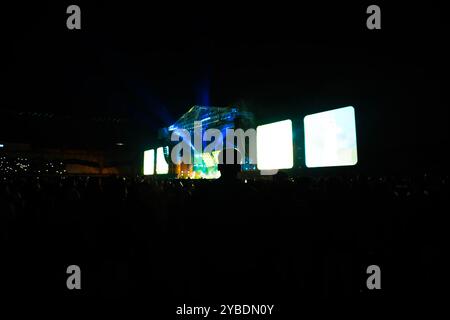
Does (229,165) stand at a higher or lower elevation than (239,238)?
higher

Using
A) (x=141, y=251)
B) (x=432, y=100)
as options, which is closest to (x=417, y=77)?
(x=432, y=100)

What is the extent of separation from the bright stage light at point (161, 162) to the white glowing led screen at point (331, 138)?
7.57 m

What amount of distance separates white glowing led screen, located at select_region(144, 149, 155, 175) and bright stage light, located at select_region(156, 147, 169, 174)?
0.43 metres

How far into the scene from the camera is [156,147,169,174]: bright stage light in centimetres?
1245

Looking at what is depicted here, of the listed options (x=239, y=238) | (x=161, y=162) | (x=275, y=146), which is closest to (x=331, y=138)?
(x=275, y=146)

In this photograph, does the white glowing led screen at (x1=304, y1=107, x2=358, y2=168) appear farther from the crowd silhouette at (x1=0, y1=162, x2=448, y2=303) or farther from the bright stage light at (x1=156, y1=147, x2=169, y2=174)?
the bright stage light at (x1=156, y1=147, x2=169, y2=174)

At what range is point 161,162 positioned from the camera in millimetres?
13039

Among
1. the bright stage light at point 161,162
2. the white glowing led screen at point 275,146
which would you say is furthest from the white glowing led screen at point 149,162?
the white glowing led screen at point 275,146

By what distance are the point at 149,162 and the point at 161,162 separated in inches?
59.4

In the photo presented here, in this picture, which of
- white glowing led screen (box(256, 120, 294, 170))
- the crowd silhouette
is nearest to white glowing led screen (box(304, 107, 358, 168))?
white glowing led screen (box(256, 120, 294, 170))

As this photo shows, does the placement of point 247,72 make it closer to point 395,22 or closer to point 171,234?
point 395,22

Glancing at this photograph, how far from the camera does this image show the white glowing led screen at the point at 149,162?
45.1 ft

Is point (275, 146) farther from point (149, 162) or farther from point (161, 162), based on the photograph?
point (149, 162)

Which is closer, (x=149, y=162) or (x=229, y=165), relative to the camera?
(x=229, y=165)
